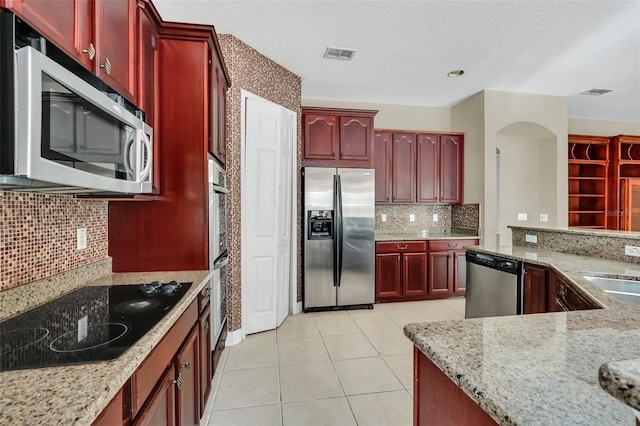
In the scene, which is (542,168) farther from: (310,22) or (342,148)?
(310,22)

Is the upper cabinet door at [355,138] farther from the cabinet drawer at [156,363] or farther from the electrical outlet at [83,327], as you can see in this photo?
the electrical outlet at [83,327]

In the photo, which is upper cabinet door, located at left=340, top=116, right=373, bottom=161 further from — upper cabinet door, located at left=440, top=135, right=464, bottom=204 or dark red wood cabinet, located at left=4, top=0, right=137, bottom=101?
dark red wood cabinet, located at left=4, top=0, right=137, bottom=101

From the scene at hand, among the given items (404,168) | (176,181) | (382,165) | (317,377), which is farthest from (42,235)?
(404,168)

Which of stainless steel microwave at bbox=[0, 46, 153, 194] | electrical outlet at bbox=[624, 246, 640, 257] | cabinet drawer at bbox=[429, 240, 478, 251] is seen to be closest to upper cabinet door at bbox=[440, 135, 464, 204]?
cabinet drawer at bbox=[429, 240, 478, 251]

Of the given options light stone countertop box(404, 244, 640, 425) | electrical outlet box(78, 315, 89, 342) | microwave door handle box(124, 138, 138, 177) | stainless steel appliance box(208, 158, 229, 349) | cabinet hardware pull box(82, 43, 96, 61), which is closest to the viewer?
light stone countertop box(404, 244, 640, 425)

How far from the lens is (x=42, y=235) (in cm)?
141

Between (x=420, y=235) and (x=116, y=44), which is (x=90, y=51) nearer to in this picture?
(x=116, y=44)

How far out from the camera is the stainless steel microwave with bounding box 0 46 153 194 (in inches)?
31.1

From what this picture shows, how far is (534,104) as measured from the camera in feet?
14.4

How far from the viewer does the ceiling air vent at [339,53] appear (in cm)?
318

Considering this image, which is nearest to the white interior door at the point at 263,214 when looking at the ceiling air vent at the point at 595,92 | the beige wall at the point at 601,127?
the ceiling air vent at the point at 595,92

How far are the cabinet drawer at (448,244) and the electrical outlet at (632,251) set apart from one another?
2.06m

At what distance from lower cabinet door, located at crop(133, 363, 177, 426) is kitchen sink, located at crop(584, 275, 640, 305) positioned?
2.41 metres

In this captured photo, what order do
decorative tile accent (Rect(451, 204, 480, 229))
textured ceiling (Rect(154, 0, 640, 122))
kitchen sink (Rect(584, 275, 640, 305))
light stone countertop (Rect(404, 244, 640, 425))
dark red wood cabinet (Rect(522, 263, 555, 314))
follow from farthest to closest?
1. decorative tile accent (Rect(451, 204, 480, 229))
2. textured ceiling (Rect(154, 0, 640, 122))
3. dark red wood cabinet (Rect(522, 263, 555, 314))
4. kitchen sink (Rect(584, 275, 640, 305))
5. light stone countertop (Rect(404, 244, 640, 425))
